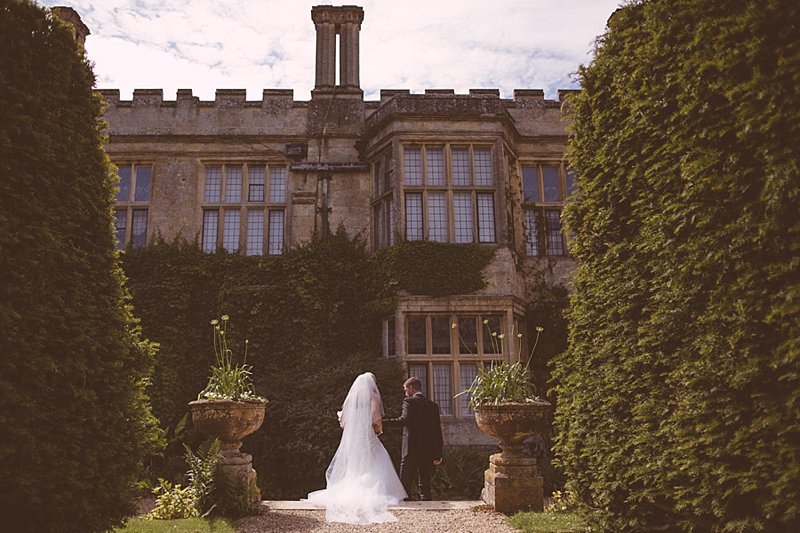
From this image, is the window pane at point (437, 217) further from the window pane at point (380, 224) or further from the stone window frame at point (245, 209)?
the stone window frame at point (245, 209)

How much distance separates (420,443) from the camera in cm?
817

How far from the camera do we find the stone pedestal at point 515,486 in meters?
6.70

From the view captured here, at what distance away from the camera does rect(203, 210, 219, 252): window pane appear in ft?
43.8

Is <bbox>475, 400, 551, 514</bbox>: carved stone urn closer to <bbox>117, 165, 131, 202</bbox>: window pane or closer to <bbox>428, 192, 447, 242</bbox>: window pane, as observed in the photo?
<bbox>428, 192, 447, 242</bbox>: window pane

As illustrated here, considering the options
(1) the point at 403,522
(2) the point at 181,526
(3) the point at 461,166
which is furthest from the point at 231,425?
(3) the point at 461,166

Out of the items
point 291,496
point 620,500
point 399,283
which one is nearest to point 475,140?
point 399,283

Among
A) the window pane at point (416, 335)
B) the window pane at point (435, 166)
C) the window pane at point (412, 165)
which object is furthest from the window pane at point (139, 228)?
the window pane at point (435, 166)

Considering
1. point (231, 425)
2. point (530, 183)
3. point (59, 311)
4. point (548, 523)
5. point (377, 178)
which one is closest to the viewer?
point (59, 311)

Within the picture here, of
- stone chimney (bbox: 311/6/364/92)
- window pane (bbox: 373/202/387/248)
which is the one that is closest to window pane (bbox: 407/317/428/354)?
window pane (bbox: 373/202/387/248)

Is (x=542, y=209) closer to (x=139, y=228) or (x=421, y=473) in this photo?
(x=421, y=473)

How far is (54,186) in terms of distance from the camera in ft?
15.7

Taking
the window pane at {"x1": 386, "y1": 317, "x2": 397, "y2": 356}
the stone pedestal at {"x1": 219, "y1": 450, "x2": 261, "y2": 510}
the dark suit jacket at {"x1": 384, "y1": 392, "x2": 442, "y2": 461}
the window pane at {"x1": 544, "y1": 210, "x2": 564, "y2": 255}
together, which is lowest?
the stone pedestal at {"x1": 219, "y1": 450, "x2": 261, "y2": 510}

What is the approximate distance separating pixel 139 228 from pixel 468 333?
7.50 metres

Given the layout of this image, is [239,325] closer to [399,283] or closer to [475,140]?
[399,283]
